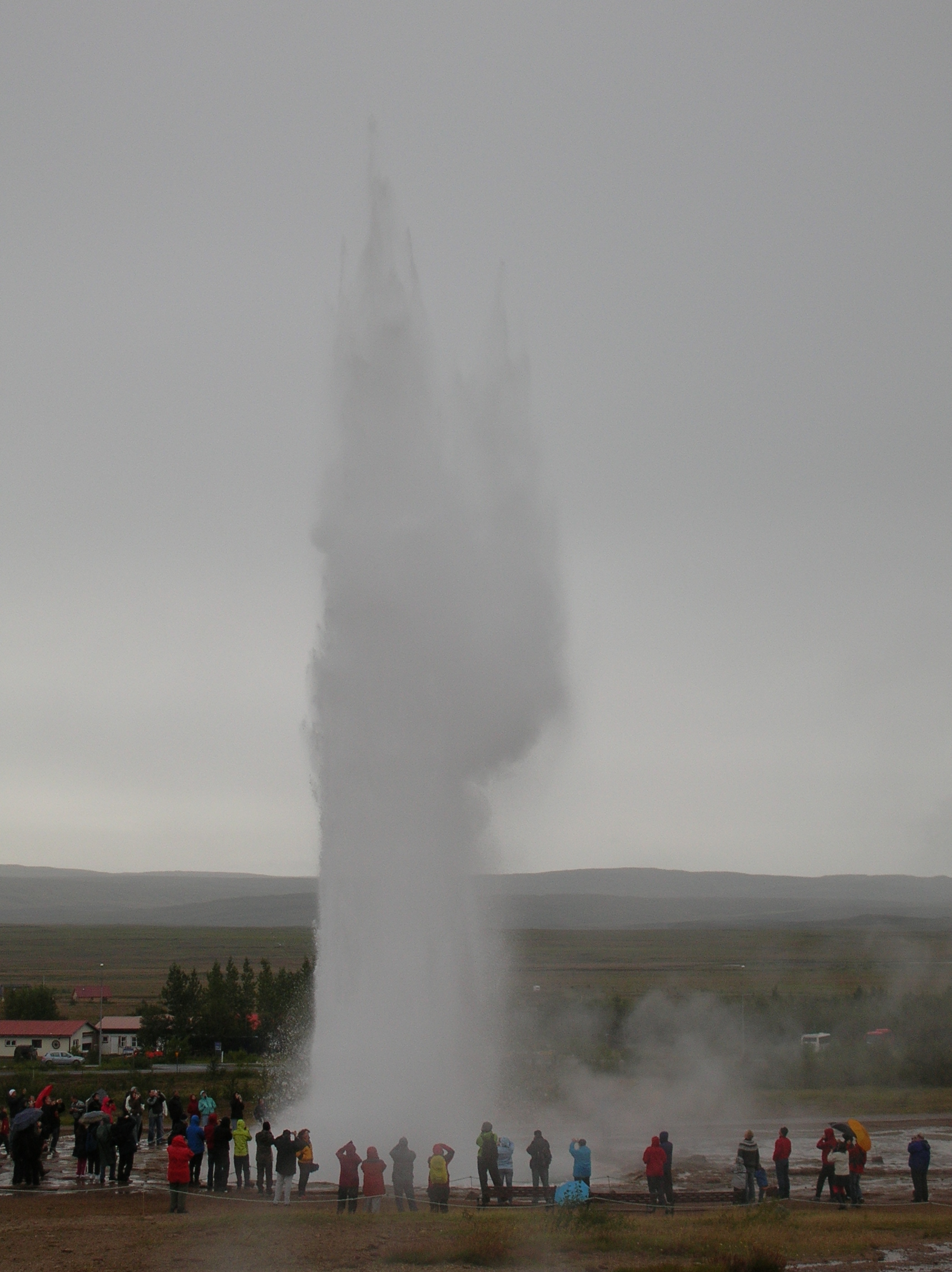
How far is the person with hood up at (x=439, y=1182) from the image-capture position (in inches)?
500

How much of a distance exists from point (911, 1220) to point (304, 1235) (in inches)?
264

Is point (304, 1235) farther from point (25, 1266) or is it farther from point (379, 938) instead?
point (379, 938)

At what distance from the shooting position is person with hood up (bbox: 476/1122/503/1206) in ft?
43.9

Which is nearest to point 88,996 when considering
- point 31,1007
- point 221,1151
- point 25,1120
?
point 31,1007

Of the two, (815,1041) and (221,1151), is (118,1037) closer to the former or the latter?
(815,1041)

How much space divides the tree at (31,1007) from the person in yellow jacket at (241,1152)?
120ft

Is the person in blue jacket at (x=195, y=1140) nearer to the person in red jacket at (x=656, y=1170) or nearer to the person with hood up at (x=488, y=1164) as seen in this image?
the person with hood up at (x=488, y=1164)

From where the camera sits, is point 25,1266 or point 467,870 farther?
point 467,870

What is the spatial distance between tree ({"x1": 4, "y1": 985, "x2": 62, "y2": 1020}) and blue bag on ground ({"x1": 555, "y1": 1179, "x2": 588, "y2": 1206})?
132ft

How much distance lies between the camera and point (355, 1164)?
41.9 ft

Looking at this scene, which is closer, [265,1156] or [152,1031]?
[265,1156]

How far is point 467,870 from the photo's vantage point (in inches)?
746

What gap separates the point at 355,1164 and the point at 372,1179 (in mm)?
245

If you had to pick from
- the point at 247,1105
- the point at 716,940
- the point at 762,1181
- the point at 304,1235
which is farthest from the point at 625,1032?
the point at 716,940
